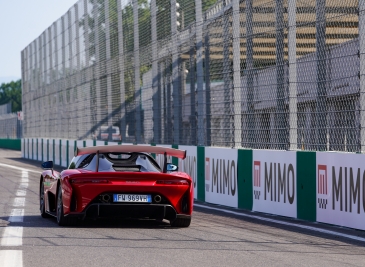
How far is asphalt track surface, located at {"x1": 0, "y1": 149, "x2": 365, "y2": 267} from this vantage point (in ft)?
26.9

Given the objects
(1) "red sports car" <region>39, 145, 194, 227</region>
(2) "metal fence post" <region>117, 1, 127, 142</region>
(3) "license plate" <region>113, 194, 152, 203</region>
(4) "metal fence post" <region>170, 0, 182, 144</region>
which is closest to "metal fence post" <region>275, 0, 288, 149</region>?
(1) "red sports car" <region>39, 145, 194, 227</region>

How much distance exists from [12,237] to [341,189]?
4194 mm

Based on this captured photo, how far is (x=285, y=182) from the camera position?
527 inches

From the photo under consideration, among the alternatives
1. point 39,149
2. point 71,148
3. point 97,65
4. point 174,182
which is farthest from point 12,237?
point 39,149

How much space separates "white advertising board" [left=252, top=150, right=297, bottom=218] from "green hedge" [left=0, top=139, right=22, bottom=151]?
50.5 meters

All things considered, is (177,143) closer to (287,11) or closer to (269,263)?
(287,11)

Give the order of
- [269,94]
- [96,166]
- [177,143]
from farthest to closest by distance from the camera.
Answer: [177,143]
[269,94]
[96,166]

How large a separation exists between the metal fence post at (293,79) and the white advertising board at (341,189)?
1.28 m

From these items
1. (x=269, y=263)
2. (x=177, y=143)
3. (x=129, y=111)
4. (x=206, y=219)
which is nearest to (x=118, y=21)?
(x=129, y=111)

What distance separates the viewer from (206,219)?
513 inches

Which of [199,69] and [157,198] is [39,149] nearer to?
[199,69]

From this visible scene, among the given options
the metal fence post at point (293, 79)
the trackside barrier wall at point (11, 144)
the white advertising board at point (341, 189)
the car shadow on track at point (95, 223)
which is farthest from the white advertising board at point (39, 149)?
the white advertising board at point (341, 189)

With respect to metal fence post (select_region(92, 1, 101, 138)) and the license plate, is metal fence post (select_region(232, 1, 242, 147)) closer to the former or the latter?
the license plate

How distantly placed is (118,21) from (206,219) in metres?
13.2
